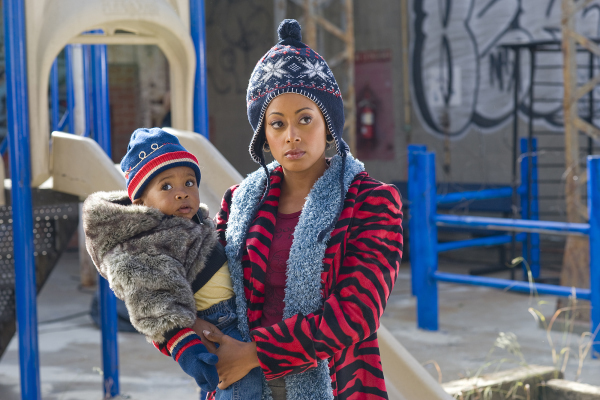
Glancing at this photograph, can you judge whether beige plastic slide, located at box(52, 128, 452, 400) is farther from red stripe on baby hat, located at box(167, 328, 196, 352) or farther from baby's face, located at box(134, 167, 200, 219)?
red stripe on baby hat, located at box(167, 328, 196, 352)

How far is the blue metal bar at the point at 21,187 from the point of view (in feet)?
10.7

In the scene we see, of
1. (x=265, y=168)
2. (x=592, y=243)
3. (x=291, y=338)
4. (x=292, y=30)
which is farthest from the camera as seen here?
(x=592, y=243)

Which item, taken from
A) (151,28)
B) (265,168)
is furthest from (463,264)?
(265,168)

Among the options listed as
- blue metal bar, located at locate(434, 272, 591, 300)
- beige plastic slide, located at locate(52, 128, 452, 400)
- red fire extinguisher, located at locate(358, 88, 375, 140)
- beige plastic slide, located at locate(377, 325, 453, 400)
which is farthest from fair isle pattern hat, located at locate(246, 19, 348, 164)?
red fire extinguisher, located at locate(358, 88, 375, 140)

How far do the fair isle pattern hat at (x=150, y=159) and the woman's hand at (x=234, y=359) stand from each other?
1.49ft

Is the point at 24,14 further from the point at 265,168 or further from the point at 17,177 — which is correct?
the point at 265,168

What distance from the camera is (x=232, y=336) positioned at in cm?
168

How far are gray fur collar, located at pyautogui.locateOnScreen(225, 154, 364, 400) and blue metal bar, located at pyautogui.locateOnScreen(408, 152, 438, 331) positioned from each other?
386 cm

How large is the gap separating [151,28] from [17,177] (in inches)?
38.4

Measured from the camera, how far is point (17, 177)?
330 cm

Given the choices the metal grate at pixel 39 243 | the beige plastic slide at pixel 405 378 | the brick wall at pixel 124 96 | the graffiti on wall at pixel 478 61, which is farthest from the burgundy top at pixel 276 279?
the brick wall at pixel 124 96

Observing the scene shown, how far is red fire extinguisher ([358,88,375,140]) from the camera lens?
9.95m

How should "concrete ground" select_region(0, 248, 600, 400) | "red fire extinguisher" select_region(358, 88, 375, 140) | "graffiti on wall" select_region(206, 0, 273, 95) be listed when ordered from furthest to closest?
1. "graffiti on wall" select_region(206, 0, 273, 95)
2. "red fire extinguisher" select_region(358, 88, 375, 140)
3. "concrete ground" select_region(0, 248, 600, 400)

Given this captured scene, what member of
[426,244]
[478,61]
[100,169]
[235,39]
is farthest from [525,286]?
[235,39]
